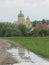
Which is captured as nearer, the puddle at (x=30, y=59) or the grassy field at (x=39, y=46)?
the puddle at (x=30, y=59)

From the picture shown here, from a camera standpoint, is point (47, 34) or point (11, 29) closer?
Result: point (47, 34)

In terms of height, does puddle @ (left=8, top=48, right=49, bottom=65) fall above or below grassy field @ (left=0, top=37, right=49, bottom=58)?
above

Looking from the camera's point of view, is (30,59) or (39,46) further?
(39,46)

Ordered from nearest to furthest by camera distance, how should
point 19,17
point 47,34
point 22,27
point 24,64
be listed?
point 24,64
point 47,34
point 22,27
point 19,17

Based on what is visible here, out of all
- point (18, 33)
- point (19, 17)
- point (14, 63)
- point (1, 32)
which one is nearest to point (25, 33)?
point (18, 33)

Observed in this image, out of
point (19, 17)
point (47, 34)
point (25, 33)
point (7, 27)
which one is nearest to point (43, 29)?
point (47, 34)

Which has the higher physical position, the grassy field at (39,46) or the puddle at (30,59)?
the puddle at (30,59)

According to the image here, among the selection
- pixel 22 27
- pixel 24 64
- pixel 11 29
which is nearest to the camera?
pixel 24 64

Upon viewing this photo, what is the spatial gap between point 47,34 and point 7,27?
915cm

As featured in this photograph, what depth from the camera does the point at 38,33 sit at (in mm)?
44250

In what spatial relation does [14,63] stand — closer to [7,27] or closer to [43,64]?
[43,64]

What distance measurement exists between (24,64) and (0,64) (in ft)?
3.60

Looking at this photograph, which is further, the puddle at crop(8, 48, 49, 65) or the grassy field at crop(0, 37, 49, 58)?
the grassy field at crop(0, 37, 49, 58)

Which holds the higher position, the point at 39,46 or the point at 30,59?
the point at 30,59
